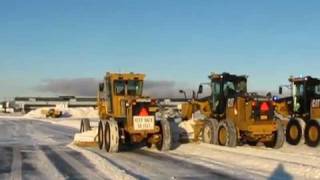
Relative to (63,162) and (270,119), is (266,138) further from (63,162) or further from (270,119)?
(63,162)

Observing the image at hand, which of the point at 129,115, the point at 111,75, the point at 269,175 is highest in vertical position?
the point at 111,75

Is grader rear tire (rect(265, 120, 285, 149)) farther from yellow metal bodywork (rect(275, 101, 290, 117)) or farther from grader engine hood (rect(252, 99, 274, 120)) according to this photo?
yellow metal bodywork (rect(275, 101, 290, 117))

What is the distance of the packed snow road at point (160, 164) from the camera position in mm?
13477

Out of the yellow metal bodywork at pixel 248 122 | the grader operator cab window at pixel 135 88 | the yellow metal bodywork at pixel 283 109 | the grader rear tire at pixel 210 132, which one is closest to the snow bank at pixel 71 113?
the yellow metal bodywork at pixel 283 109

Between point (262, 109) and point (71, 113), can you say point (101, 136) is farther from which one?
point (71, 113)

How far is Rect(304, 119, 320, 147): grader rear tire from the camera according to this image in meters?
22.7

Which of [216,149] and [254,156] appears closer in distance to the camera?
[254,156]

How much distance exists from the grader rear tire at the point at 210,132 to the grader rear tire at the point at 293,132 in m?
3.44

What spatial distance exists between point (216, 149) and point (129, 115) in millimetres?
3107

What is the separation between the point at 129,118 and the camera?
20156 mm

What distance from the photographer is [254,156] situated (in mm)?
17609

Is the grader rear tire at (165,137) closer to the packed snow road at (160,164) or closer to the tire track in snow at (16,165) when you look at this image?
the packed snow road at (160,164)

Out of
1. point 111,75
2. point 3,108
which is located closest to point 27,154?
point 111,75

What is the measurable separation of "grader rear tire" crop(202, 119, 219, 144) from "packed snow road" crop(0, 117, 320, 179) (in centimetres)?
119
